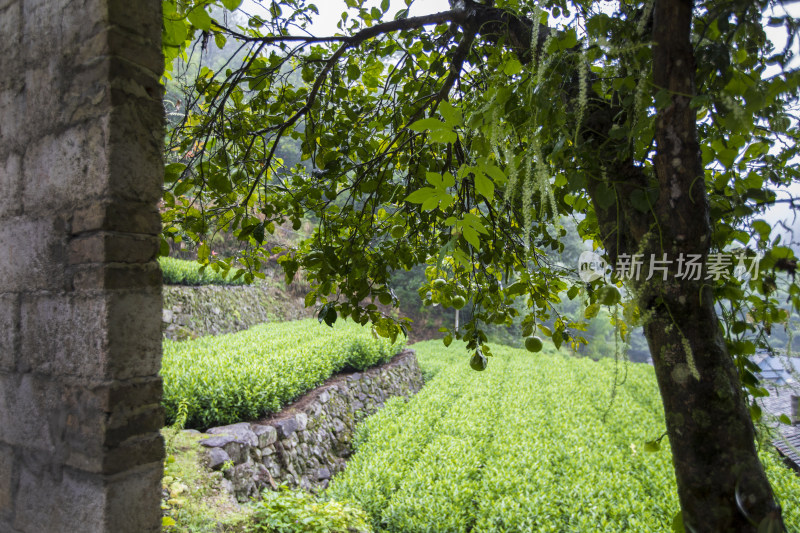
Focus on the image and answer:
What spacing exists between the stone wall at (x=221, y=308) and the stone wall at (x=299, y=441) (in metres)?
3.58

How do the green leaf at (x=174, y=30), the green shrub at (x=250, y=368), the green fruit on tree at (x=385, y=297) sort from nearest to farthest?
the green leaf at (x=174, y=30), the green fruit on tree at (x=385, y=297), the green shrub at (x=250, y=368)

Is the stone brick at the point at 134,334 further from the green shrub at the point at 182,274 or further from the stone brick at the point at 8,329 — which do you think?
the green shrub at the point at 182,274

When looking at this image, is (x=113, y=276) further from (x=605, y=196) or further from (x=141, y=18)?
(x=605, y=196)

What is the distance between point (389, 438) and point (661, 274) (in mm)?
5981

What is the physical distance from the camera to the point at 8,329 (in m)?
1.29

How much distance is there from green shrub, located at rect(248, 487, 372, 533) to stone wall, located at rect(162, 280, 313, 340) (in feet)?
19.4

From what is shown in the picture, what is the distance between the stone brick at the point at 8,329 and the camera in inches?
50.3

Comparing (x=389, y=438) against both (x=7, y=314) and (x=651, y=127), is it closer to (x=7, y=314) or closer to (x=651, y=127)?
(x=7, y=314)

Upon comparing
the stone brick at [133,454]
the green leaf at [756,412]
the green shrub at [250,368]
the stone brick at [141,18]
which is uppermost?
the stone brick at [141,18]

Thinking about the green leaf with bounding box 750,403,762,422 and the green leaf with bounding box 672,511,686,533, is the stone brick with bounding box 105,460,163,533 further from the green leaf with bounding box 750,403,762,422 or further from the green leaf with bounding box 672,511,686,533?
the green leaf with bounding box 750,403,762,422

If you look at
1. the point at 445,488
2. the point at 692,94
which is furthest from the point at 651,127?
the point at 445,488

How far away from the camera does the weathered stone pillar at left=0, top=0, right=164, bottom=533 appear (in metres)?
1.09

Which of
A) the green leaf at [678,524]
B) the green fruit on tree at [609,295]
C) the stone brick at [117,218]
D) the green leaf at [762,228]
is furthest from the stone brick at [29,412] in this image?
the green leaf at [762,228]

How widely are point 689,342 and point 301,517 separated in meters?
3.24
